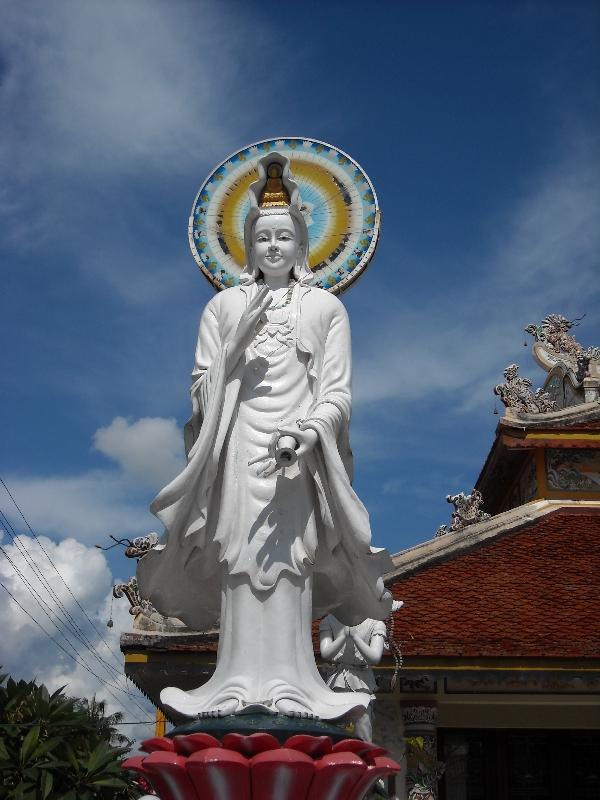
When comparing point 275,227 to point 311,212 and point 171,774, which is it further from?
point 171,774

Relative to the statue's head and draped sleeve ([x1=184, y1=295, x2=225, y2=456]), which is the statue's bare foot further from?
the statue's head

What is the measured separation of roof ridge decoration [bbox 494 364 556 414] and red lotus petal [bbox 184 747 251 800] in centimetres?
1022

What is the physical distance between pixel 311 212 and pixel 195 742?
3382 millimetres

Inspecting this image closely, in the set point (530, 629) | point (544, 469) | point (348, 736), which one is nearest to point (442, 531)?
point (544, 469)

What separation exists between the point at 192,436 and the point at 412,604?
523cm

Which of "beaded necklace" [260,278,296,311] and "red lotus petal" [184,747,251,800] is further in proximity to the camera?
"beaded necklace" [260,278,296,311]

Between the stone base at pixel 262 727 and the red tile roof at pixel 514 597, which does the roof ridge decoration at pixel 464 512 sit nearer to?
the red tile roof at pixel 514 597

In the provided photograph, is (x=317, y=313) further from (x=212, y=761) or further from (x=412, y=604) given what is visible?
(x=412, y=604)

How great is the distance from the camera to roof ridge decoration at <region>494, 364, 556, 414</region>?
14.0 metres

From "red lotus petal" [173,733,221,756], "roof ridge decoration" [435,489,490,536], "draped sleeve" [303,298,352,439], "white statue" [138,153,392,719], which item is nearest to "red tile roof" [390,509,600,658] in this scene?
"roof ridge decoration" [435,489,490,536]

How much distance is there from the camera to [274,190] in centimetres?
610

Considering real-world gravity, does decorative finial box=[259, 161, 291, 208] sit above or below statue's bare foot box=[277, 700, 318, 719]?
above

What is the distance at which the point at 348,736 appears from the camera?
4.70 meters

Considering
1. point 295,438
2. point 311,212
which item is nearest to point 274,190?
point 311,212
